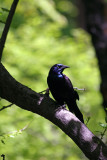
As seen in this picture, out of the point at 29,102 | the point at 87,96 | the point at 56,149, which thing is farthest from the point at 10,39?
the point at 29,102

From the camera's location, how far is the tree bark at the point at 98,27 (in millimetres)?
6047

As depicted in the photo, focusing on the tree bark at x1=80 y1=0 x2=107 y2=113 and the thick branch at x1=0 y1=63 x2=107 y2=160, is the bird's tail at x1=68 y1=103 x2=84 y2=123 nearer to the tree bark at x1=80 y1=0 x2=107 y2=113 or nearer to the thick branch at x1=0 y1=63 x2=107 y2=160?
the thick branch at x1=0 y1=63 x2=107 y2=160

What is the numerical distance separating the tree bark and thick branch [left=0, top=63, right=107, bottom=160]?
344cm

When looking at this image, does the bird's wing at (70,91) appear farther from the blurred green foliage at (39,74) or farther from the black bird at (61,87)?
the blurred green foliage at (39,74)

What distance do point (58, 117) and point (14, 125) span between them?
4132 mm

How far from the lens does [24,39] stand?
7355mm

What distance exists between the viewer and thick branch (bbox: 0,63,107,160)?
2.36m

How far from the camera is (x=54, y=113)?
2.52 meters

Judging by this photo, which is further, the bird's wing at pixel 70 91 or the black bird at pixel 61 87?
the black bird at pixel 61 87

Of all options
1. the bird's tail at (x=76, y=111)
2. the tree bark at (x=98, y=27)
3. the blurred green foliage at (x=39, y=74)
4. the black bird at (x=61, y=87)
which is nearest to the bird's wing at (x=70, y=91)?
the black bird at (x=61, y=87)

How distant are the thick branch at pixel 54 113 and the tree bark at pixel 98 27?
3441 mm

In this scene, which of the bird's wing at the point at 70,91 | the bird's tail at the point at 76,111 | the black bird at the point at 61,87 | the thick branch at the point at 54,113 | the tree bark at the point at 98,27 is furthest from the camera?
the tree bark at the point at 98,27

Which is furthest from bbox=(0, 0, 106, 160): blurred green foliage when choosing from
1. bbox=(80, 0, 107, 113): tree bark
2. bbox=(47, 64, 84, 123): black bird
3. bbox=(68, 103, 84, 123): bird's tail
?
bbox=(68, 103, 84, 123): bird's tail

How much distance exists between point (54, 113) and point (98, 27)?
4.02 metres
